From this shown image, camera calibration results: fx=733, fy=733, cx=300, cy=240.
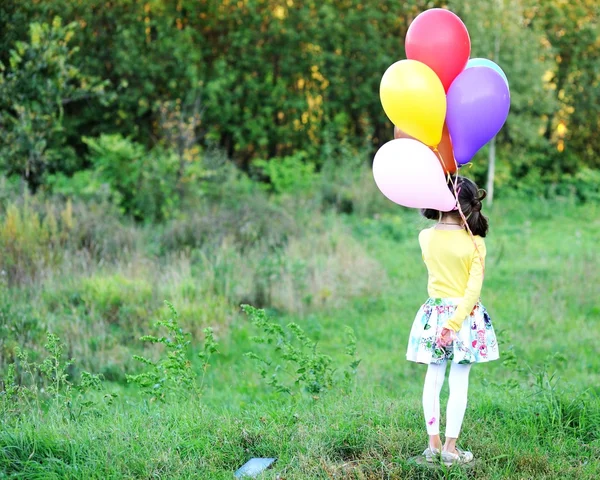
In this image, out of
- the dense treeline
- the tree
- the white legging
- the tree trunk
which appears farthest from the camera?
the dense treeline

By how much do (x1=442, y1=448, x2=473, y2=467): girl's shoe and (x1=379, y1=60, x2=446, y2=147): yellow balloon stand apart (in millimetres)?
1531

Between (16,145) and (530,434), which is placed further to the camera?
(16,145)

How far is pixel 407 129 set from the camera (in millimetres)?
3635

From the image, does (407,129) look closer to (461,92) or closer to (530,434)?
(461,92)

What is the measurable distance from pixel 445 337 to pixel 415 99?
1142 millimetres

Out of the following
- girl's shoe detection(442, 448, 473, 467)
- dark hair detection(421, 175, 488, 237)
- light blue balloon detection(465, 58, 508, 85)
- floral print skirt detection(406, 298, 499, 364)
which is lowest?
girl's shoe detection(442, 448, 473, 467)

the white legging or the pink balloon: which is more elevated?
the pink balloon

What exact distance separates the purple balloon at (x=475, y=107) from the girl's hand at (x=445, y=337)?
0.91 meters

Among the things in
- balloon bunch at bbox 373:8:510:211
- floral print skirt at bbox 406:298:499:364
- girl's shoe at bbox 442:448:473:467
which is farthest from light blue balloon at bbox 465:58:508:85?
girl's shoe at bbox 442:448:473:467

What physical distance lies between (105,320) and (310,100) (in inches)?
389

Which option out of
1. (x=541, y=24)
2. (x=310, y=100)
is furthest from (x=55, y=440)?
(x=541, y=24)

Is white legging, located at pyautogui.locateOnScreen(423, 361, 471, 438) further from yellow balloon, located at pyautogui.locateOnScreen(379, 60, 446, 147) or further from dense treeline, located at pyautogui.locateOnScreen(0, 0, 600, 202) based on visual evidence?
dense treeline, located at pyautogui.locateOnScreen(0, 0, 600, 202)

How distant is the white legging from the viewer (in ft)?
11.5

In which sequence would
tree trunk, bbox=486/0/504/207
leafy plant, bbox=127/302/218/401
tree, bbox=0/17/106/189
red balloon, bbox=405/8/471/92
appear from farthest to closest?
tree trunk, bbox=486/0/504/207 → tree, bbox=0/17/106/189 → leafy plant, bbox=127/302/218/401 → red balloon, bbox=405/8/471/92
